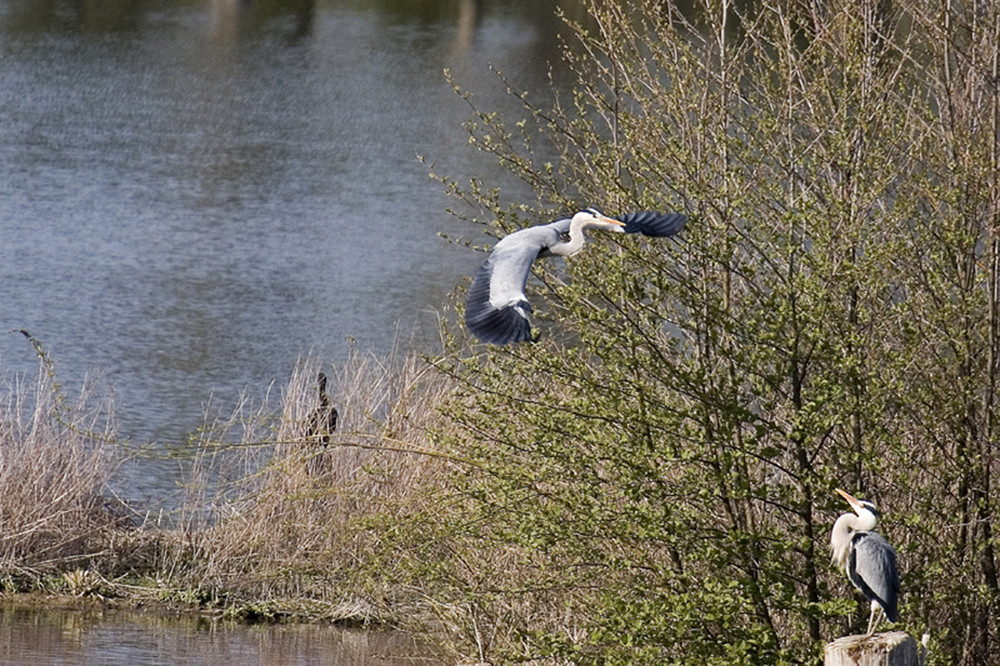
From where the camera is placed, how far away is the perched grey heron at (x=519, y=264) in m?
6.14

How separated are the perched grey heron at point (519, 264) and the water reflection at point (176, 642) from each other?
4.19 m

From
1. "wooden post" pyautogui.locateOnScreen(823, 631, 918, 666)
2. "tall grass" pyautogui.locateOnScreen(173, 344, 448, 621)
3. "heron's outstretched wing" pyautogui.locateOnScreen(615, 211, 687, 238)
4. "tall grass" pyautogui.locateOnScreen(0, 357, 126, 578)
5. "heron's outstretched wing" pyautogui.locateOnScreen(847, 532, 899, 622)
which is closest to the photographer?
"wooden post" pyautogui.locateOnScreen(823, 631, 918, 666)

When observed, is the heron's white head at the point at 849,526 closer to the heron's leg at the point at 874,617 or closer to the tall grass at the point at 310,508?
the heron's leg at the point at 874,617

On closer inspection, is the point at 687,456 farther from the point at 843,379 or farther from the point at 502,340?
the point at 502,340

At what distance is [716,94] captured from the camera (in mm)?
8320

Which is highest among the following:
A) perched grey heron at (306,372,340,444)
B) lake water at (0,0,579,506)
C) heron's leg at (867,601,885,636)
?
heron's leg at (867,601,885,636)

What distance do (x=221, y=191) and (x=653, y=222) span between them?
24.5 m

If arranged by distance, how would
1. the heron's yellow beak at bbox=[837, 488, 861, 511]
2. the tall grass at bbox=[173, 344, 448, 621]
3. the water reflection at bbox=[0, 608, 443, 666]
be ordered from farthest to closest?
the tall grass at bbox=[173, 344, 448, 621]
the water reflection at bbox=[0, 608, 443, 666]
the heron's yellow beak at bbox=[837, 488, 861, 511]

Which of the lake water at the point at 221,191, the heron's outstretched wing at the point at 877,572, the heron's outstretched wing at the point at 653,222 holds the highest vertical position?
the heron's outstretched wing at the point at 653,222

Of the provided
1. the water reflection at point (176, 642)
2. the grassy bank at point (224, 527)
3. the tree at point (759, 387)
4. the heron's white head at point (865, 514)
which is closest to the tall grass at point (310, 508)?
the grassy bank at point (224, 527)

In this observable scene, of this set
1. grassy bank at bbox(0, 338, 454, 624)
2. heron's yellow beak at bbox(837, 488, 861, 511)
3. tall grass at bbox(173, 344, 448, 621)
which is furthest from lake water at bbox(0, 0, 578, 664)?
heron's yellow beak at bbox(837, 488, 861, 511)

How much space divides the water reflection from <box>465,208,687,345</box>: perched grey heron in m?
4.19

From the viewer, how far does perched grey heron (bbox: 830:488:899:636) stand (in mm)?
6477

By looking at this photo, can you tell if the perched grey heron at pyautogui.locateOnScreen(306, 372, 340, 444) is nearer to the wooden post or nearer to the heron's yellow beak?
the heron's yellow beak
